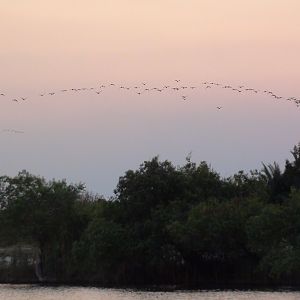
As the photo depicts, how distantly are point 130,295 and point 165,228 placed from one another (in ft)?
46.1

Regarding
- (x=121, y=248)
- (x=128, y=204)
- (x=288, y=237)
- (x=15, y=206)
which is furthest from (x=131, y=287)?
(x=15, y=206)

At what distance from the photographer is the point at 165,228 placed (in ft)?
220

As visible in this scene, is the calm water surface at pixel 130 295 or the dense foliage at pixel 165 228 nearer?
the calm water surface at pixel 130 295

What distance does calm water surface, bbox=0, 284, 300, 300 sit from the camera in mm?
49469

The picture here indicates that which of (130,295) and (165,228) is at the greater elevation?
(165,228)

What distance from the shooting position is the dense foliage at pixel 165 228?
63.2m

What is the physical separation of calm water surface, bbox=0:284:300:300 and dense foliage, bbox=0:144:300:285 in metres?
5.35

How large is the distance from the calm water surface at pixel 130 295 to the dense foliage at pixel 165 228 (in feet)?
17.6

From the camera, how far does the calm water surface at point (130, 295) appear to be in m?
49.5

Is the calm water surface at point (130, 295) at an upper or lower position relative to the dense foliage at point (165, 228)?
lower

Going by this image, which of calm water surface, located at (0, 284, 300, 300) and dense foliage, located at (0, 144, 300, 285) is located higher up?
dense foliage, located at (0, 144, 300, 285)

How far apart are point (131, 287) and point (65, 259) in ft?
42.8

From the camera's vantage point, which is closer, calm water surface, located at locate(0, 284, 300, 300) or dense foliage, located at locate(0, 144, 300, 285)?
calm water surface, located at locate(0, 284, 300, 300)

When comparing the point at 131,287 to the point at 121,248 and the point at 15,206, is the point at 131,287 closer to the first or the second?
the point at 121,248
